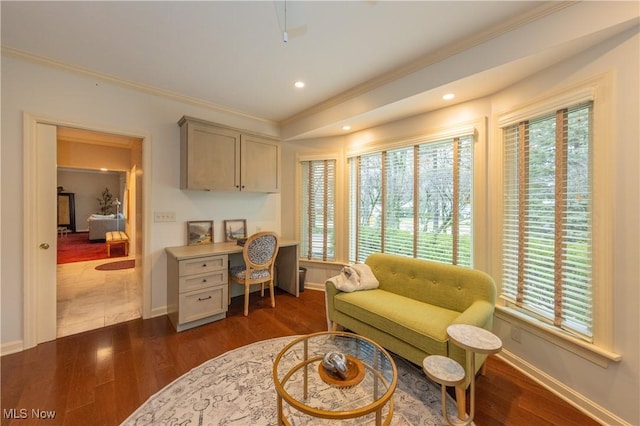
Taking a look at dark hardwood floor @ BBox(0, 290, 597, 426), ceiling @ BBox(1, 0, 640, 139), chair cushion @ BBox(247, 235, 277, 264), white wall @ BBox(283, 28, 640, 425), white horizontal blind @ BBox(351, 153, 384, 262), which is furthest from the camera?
white horizontal blind @ BBox(351, 153, 384, 262)

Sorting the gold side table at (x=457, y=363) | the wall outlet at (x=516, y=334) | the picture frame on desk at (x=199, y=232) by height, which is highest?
the picture frame on desk at (x=199, y=232)

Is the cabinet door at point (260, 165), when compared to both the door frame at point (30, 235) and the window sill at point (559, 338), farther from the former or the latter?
the window sill at point (559, 338)

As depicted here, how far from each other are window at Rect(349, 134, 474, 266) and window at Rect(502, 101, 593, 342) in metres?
0.41

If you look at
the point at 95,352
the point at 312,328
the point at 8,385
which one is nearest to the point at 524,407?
the point at 312,328

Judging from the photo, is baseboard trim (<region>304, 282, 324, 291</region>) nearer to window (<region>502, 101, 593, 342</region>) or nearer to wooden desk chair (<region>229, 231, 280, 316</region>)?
wooden desk chair (<region>229, 231, 280, 316</region>)

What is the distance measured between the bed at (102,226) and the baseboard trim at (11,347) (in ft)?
22.4

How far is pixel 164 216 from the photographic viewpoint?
304 centimetres

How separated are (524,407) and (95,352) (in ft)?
11.5

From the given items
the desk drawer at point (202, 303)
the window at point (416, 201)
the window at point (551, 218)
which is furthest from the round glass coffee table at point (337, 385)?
the window at point (416, 201)

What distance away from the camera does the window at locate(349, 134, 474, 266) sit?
264 cm

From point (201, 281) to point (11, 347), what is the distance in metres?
1.59

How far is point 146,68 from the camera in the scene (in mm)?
2461

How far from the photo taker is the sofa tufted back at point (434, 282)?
208 cm

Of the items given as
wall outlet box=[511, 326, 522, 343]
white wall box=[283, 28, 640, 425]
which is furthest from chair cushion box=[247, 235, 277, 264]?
white wall box=[283, 28, 640, 425]
